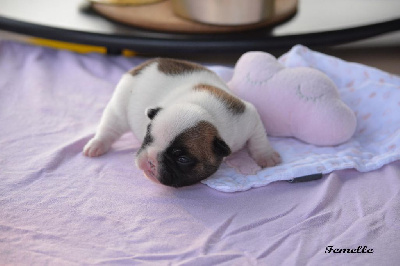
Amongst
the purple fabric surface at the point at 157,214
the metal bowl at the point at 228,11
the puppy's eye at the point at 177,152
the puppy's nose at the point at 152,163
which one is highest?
the metal bowl at the point at 228,11

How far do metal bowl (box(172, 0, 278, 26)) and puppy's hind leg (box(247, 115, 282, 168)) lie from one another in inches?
32.5

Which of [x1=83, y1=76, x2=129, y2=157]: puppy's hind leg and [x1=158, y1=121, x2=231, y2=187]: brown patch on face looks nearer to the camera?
[x1=158, y1=121, x2=231, y2=187]: brown patch on face

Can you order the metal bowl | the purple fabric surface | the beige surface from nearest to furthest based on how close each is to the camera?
the purple fabric surface < the metal bowl < the beige surface

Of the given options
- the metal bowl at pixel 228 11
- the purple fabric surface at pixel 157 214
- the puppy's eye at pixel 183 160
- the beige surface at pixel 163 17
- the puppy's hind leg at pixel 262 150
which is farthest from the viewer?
the beige surface at pixel 163 17

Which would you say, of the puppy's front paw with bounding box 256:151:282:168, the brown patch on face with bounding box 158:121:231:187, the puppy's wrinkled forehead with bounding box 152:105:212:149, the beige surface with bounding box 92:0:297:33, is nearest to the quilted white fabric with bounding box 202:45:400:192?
the puppy's front paw with bounding box 256:151:282:168

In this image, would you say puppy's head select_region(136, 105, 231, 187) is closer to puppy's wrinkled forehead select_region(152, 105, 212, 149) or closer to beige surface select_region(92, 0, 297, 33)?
puppy's wrinkled forehead select_region(152, 105, 212, 149)

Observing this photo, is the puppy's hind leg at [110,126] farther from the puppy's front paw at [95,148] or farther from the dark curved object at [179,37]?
the dark curved object at [179,37]

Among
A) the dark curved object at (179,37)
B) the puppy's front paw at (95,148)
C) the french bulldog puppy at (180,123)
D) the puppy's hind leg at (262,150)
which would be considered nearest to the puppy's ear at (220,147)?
the french bulldog puppy at (180,123)

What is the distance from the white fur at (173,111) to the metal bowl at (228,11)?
0.66 meters

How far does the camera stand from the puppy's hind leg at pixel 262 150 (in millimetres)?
1675

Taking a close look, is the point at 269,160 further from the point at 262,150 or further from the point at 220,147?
the point at 220,147

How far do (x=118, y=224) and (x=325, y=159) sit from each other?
0.71 meters

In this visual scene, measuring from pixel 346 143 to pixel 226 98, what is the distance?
504mm

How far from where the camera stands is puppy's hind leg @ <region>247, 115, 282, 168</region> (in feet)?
5.50
